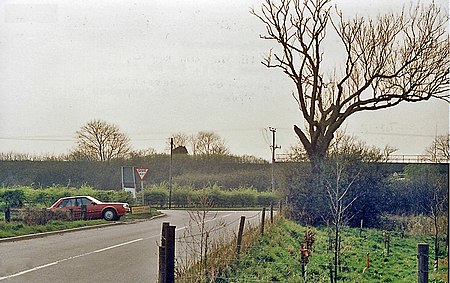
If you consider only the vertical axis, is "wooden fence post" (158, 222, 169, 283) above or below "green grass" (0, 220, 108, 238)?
below

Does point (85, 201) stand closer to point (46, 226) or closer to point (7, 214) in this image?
point (46, 226)

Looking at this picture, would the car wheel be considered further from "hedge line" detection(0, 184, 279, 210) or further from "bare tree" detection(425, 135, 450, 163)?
"bare tree" detection(425, 135, 450, 163)

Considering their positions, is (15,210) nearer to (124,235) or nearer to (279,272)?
(124,235)

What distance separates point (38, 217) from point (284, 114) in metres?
1.55

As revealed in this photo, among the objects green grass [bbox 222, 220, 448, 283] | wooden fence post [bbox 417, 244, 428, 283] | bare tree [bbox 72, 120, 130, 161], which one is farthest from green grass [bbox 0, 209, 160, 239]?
wooden fence post [bbox 417, 244, 428, 283]

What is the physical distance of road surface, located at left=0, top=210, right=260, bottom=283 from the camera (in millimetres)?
3582

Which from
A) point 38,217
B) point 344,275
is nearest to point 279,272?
point 344,275

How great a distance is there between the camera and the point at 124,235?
368cm

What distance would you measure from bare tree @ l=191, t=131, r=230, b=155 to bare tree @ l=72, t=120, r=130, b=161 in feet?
1.29

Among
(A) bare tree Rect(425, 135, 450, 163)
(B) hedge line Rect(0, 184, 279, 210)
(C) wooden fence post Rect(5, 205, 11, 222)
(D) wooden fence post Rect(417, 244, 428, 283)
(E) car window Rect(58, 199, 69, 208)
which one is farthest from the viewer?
(C) wooden fence post Rect(5, 205, 11, 222)

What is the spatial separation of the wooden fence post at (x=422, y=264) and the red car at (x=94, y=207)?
163 cm

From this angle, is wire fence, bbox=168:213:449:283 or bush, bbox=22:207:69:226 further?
bush, bbox=22:207:69:226

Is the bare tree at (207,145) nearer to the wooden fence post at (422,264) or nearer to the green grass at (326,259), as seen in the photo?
the green grass at (326,259)

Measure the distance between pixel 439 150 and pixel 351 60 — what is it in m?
0.69
